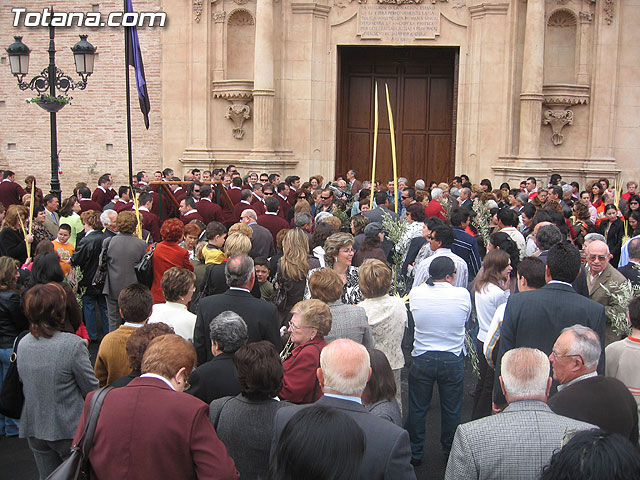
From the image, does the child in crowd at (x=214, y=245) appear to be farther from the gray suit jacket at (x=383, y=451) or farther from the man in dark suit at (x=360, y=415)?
the gray suit jacket at (x=383, y=451)

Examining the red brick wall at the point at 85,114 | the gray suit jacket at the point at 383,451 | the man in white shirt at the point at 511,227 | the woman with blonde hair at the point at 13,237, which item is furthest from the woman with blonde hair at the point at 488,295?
the red brick wall at the point at 85,114

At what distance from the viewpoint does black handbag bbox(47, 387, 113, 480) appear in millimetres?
3191

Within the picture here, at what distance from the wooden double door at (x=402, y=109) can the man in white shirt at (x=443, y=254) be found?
12.7 m

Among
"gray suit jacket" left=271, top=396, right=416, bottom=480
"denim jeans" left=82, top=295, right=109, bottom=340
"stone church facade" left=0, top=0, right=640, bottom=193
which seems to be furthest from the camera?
"stone church facade" left=0, top=0, right=640, bottom=193

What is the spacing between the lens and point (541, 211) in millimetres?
8859

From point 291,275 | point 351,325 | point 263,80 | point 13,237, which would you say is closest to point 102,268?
point 13,237

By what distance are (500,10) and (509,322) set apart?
46.8 ft

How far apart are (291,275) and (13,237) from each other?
4012 millimetres

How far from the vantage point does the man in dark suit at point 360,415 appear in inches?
123

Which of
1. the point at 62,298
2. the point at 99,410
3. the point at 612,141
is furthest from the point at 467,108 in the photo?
the point at 99,410

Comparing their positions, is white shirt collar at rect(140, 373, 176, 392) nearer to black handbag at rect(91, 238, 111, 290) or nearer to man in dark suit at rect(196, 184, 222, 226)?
black handbag at rect(91, 238, 111, 290)

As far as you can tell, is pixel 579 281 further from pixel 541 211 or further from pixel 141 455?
pixel 141 455

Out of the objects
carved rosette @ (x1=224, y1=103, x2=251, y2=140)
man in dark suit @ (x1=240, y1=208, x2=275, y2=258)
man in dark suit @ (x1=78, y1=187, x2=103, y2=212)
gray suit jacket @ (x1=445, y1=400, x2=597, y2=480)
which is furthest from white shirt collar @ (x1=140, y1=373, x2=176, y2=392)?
carved rosette @ (x1=224, y1=103, x2=251, y2=140)

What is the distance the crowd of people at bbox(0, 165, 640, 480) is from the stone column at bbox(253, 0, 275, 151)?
883cm
